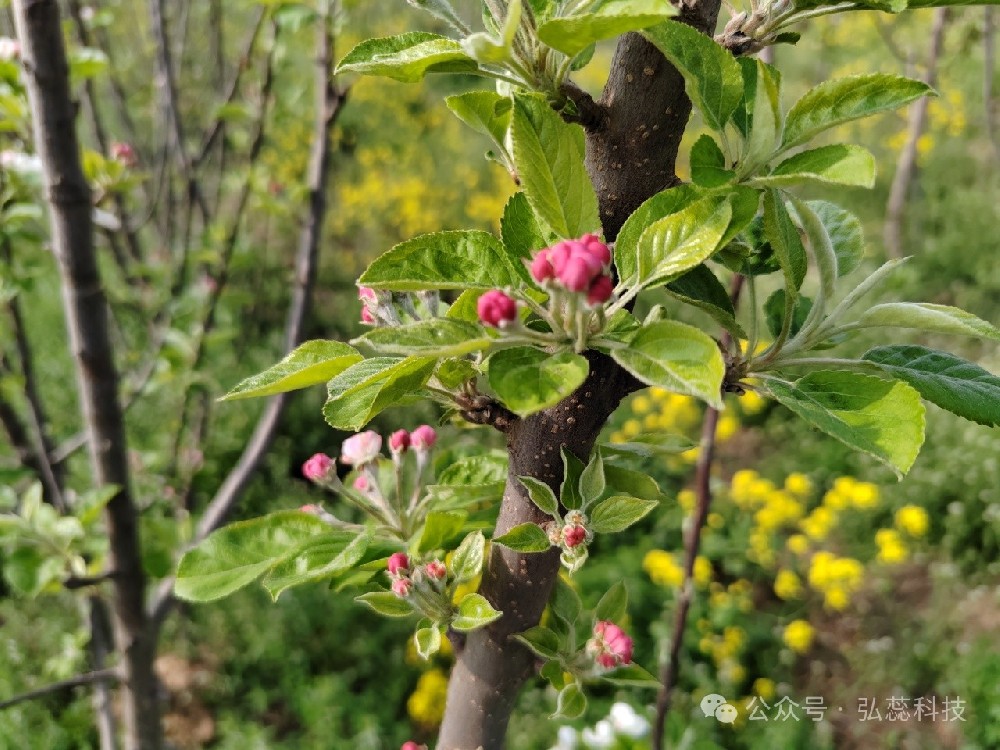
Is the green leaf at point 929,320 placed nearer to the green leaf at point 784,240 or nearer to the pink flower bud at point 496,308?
the green leaf at point 784,240

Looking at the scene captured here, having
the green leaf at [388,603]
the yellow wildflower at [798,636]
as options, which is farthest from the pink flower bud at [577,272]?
the yellow wildflower at [798,636]

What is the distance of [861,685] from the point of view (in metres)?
2.54

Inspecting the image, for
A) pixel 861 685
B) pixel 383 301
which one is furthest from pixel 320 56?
pixel 861 685

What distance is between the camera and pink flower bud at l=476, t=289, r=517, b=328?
1.45 ft

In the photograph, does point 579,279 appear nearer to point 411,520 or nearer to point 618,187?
point 618,187

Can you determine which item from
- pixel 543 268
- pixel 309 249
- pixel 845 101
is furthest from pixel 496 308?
pixel 309 249

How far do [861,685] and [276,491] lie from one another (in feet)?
7.62

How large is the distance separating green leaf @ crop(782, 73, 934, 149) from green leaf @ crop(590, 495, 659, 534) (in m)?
0.28

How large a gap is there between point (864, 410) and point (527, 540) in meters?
0.26

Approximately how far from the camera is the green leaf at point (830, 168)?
1.39ft

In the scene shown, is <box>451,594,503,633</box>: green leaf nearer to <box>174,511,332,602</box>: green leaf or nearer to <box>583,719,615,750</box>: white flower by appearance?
<box>174,511,332,602</box>: green leaf

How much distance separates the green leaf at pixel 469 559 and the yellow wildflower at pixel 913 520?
2554 mm

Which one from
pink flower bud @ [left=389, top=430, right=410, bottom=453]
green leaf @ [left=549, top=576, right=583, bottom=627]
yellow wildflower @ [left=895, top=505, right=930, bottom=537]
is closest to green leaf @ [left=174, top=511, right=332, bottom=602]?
pink flower bud @ [left=389, top=430, right=410, bottom=453]

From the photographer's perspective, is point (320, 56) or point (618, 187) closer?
point (618, 187)
